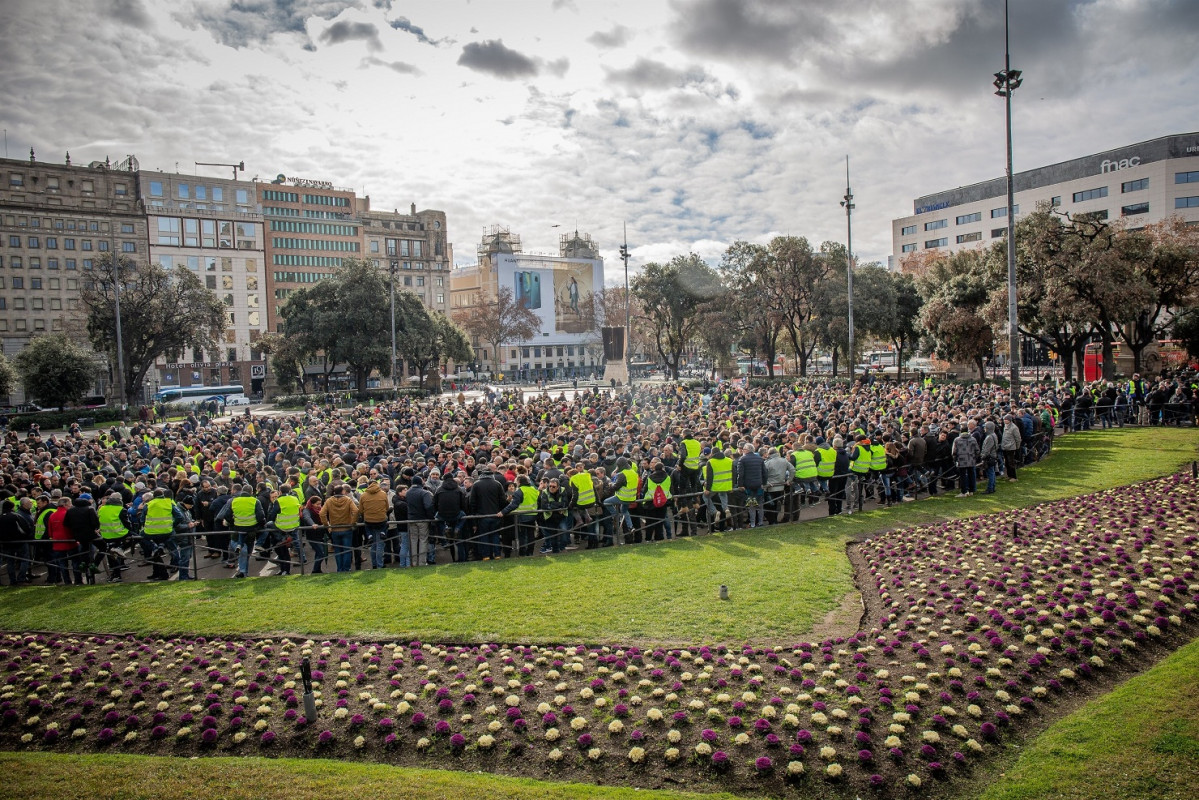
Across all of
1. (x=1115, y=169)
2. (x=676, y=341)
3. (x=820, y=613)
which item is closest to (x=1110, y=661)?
(x=820, y=613)

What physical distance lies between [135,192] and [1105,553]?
105m

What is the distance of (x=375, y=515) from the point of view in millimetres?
13094

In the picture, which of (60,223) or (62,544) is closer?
(62,544)

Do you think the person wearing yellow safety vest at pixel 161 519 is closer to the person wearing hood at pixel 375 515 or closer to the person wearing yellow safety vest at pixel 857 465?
the person wearing hood at pixel 375 515

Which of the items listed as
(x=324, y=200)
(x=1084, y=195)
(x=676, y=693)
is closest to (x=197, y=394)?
(x=324, y=200)

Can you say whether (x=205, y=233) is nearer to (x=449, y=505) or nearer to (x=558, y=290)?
(x=558, y=290)

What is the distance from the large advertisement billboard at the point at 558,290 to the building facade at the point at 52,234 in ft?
166

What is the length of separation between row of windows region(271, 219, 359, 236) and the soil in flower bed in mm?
105400

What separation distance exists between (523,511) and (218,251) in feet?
311

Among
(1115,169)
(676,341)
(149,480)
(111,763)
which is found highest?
(1115,169)

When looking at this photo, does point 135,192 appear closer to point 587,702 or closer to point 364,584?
point 364,584

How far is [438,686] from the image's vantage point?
7988mm

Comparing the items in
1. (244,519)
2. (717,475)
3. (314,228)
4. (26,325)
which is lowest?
(244,519)

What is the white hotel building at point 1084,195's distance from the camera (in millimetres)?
69375
